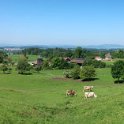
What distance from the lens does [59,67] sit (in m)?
115

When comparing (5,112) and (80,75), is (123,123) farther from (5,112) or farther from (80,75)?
(80,75)

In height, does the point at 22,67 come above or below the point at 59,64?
above

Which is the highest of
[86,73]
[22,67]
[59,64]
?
[86,73]

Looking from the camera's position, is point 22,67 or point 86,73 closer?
point 86,73

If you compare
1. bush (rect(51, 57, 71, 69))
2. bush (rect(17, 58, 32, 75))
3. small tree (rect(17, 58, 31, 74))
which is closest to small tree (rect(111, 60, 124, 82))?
bush (rect(17, 58, 32, 75))

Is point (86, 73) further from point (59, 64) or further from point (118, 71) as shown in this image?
point (59, 64)

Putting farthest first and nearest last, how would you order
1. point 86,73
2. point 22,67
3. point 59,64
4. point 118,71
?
1. point 59,64
2. point 22,67
3. point 86,73
4. point 118,71

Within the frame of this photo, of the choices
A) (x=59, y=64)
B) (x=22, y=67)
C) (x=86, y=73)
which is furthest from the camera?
(x=59, y=64)

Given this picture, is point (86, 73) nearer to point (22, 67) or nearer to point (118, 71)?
point (118, 71)

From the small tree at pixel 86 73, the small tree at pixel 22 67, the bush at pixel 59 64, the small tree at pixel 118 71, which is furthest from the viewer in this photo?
the bush at pixel 59 64

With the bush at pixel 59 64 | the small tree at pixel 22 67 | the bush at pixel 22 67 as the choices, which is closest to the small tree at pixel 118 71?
the bush at pixel 22 67

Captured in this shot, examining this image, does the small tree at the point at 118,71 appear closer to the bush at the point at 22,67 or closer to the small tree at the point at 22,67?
the bush at the point at 22,67

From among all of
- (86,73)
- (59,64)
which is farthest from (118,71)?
(59,64)

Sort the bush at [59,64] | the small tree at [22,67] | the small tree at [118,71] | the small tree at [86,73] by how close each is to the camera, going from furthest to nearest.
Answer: the bush at [59,64] → the small tree at [22,67] → the small tree at [86,73] → the small tree at [118,71]
